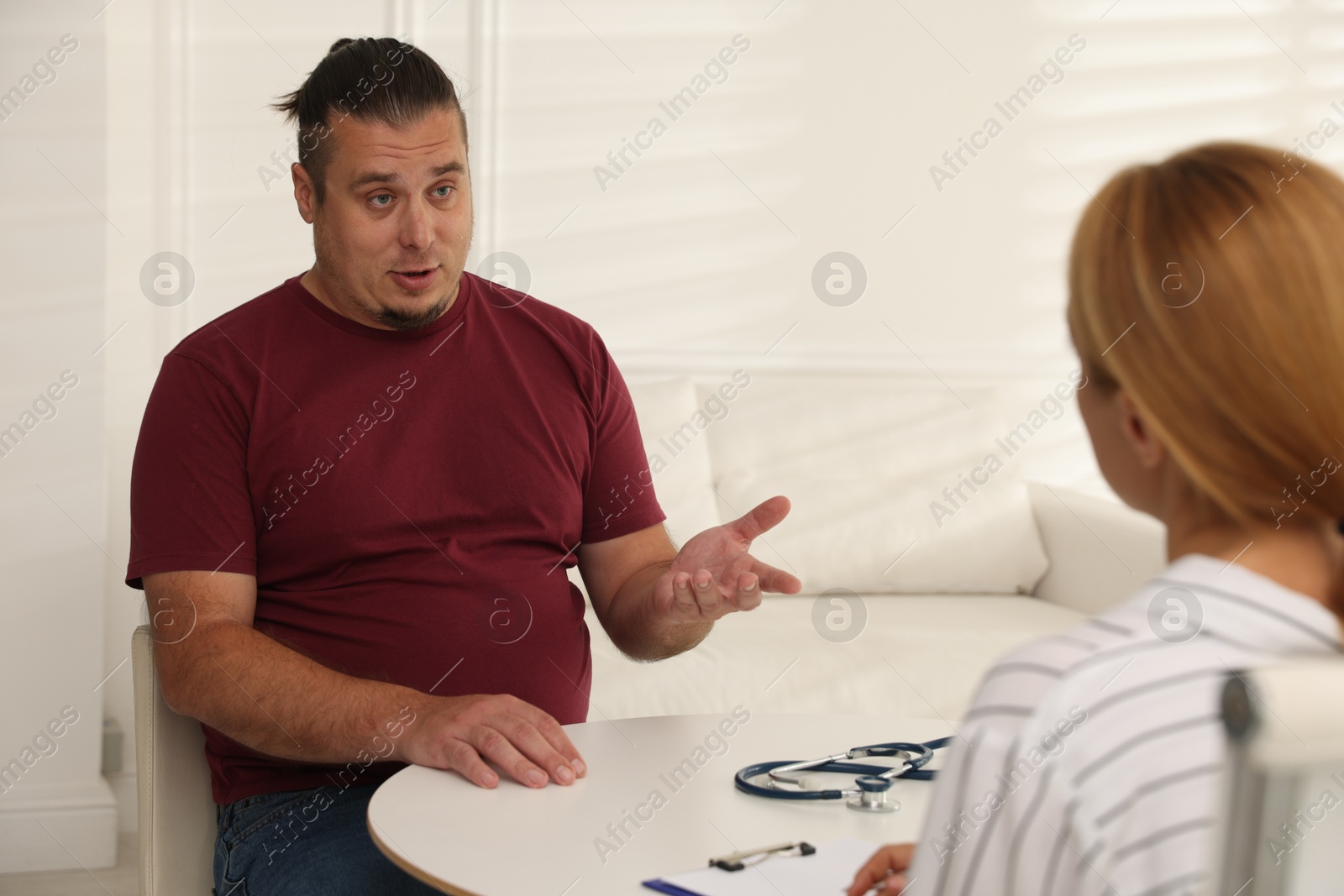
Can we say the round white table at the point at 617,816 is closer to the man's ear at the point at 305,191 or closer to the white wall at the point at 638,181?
the man's ear at the point at 305,191

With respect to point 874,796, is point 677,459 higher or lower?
lower

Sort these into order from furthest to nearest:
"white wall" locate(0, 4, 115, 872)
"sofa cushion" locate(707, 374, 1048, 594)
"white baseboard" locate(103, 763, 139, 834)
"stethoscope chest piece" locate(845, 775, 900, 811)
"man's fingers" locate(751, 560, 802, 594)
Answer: "sofa cushion" locate(707, 374, 1048, 594) → "white baseboard" locate(103, 763, 139, 834) → "white wall" locate(0, 4, 115, 872) → "man's fingers" locate(751, 560, 802, 594) → "stethoscope chest piece" locate(845, 775, 900, 811)

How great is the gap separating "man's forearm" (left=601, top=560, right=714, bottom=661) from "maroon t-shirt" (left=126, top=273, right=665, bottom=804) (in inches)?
2.2

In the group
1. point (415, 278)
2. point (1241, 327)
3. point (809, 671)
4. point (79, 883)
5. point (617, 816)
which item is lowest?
point (79, 883)

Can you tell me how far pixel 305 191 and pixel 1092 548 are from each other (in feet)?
6.98

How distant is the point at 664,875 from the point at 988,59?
302 cm

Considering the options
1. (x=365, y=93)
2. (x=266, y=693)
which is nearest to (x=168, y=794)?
(x=266, y=693)

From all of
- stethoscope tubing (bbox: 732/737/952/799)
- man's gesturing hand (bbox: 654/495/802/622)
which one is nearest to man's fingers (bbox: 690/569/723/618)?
man's gesturing hand (bbox: 654/495/802/622)

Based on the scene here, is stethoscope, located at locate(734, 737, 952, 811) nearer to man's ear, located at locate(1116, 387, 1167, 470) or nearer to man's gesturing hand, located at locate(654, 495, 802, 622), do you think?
man's gesturing hand, located at locate(654, 495, 802, 622)

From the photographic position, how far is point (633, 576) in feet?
5.70

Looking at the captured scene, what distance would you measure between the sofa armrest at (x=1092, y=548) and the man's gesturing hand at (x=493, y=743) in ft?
6.49

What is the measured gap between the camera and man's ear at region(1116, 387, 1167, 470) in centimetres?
72

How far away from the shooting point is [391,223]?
1.68 metres

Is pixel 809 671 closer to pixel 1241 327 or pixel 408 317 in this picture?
pixel 408 317
